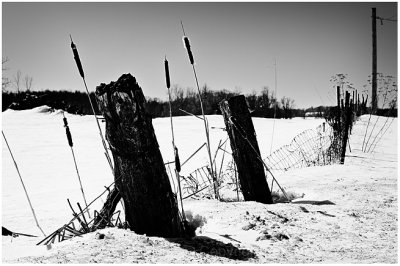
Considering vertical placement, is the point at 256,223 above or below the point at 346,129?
below

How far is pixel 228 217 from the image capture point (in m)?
2.71

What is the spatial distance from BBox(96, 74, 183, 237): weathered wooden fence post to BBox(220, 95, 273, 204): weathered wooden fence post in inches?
52.2

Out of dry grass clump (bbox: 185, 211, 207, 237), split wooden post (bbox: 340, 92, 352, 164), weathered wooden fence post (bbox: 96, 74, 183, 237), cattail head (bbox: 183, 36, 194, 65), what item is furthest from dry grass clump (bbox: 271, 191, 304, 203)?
split wooden post (bbox: 340, 92, 352, 164)

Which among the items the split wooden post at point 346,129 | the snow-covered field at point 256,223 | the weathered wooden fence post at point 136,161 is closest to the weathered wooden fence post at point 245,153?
the snow-covered field at point 256,223

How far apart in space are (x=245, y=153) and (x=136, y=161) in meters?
1.55

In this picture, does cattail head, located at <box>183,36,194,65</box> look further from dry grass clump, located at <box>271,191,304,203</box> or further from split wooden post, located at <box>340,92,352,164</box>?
split wooden post, located at <box>340,92,352,164</box>

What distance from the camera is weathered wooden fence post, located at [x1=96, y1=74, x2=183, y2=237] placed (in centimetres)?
202

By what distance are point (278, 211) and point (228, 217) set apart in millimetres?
439

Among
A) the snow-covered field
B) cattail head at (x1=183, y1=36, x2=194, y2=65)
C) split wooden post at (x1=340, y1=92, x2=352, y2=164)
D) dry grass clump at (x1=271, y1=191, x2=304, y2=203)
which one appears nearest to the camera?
the snow-covered field

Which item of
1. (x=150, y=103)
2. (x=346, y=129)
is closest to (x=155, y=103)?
(x=150, y=103)

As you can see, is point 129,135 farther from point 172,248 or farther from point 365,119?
point 365,119

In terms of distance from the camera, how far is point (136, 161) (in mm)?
2062

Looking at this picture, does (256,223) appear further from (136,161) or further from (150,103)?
(150,103)

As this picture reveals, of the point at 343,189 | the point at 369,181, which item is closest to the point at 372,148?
the point at 369,181
